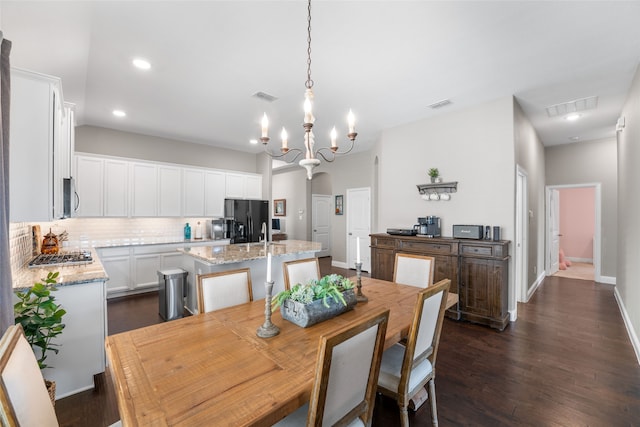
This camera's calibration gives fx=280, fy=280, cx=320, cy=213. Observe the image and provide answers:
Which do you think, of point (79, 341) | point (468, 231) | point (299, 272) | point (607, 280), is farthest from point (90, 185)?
point (607, 280)

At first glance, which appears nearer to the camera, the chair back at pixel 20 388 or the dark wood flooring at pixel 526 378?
the chair back at pixel 20 388

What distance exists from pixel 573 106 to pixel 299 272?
4.44 metres

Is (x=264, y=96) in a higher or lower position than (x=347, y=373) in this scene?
higher

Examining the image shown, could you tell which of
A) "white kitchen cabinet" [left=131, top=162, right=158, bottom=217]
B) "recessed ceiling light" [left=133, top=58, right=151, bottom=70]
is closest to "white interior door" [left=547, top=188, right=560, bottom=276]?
"recessed ceiling light" [left=133, top=58, right=151, bottom=70]

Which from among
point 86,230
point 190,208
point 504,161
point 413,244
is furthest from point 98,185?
point 504,161

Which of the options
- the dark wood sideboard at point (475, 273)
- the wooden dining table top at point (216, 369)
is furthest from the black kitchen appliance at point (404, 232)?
the wooden dining table top at point (216, 369)

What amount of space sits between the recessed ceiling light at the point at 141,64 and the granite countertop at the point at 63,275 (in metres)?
2.01

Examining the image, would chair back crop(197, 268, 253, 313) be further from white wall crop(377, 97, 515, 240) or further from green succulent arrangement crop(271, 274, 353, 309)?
white wall crop(377, 97, 515, 240)

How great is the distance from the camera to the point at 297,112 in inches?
160

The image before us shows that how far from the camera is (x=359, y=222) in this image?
6.84 meters

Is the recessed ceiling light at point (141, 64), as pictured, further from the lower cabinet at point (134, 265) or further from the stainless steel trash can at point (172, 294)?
the lower cabinet at point (134, 265)

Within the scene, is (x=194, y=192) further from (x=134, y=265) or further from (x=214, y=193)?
(x=134, y=265)

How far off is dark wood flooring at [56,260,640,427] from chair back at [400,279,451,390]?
593 mm

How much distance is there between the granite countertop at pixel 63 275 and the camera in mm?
2104
